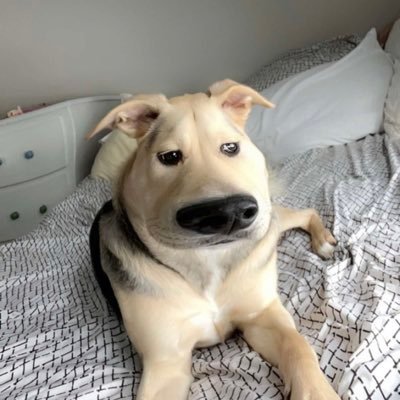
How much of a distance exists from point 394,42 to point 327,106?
49 cm

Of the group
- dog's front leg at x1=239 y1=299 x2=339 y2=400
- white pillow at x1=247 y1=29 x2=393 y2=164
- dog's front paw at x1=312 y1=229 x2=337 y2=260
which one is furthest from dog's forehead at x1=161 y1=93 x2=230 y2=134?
white pillow at x1=247 y1=29 x2=393 y2=164

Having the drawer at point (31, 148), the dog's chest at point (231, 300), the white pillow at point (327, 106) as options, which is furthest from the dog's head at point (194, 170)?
the drawer at point (31, 148)

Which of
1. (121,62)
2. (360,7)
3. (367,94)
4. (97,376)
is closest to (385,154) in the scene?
(367,94)

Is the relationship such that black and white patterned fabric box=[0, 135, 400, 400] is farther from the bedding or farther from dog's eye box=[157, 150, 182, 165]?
the bedding

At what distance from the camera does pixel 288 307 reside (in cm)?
127

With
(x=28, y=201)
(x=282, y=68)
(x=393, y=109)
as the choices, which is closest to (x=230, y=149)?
(x=393, y=109)

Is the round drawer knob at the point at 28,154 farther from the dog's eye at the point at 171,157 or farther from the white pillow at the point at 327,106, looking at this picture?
the dog's eye at the point at 171,157

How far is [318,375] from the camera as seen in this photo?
941mm

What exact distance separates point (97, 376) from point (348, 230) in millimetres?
844

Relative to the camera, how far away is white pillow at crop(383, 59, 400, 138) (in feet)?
7.21

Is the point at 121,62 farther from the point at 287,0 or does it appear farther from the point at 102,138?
the point at 287,0

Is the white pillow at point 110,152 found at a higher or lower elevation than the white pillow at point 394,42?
lower

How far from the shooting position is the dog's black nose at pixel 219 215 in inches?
34.8

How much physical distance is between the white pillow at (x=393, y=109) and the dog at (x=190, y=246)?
116cm
